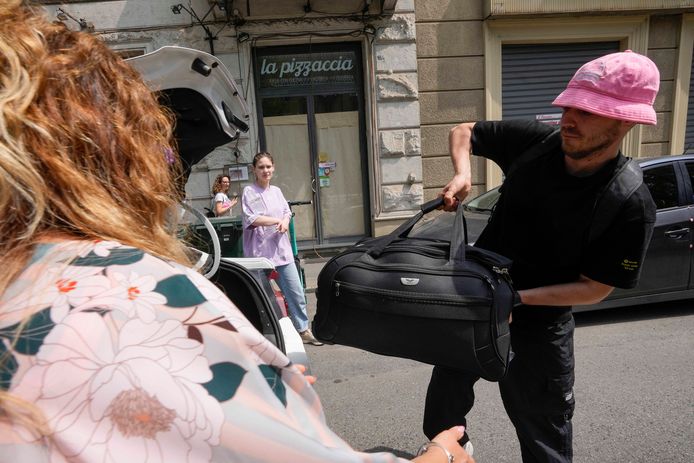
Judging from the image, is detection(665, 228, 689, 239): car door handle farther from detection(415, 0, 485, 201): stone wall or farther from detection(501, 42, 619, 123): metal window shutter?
detection(501, 42, 619, 123): metal window shutter

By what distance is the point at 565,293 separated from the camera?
2.03 m

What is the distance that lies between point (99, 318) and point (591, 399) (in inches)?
145

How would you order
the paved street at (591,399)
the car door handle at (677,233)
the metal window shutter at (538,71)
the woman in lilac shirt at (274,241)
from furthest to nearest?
the metal window shutter at (538,71) → the woman in lilac shirt at (274,241) → the car door handle at (677,233) → the paved street at (591,399)

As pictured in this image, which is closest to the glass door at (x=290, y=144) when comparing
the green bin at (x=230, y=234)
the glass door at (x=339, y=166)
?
the glass door at (x=339, y=166)

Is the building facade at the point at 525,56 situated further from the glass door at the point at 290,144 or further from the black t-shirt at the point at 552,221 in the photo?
the black t-shirt at the point at 552,221

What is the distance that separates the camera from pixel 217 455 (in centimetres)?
62

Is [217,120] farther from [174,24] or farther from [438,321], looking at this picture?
[174,24]

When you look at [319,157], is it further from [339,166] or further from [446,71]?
[446,71]

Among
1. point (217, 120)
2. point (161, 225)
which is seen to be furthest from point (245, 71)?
point (161, 225)

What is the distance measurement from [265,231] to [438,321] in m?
3.42

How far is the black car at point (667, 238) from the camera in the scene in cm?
482

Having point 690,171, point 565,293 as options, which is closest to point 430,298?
point 565,293

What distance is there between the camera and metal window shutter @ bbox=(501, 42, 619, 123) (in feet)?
28.8

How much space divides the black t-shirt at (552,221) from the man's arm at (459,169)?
55 millimetres
